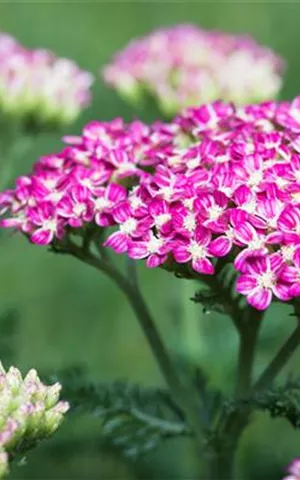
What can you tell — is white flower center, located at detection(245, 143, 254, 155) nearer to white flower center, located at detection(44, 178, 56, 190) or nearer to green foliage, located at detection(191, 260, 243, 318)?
green foliage, located at detection(191, 260, 243, 318)

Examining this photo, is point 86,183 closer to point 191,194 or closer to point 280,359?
point 191,194

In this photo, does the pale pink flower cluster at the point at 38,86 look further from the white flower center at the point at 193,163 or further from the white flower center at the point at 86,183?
the white flower center at the point at 193,163

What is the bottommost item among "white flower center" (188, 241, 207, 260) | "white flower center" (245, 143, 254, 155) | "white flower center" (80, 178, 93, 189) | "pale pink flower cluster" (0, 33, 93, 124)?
"white flower center" (188, 241, 207, 260)

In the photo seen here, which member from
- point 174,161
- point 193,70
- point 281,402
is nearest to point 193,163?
point 174,161

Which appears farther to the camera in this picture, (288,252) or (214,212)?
(214,212)

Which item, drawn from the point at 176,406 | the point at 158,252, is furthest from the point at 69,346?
the point at 158,252

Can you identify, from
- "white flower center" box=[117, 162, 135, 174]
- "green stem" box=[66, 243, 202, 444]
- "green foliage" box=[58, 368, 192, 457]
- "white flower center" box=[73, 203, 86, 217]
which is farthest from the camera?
"green foliage" box=[58, 368, 192, 457]

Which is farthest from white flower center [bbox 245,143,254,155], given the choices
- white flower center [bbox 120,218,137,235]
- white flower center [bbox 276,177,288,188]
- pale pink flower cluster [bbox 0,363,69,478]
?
pale pink flower cluster [bbox 0,363,69,478]
